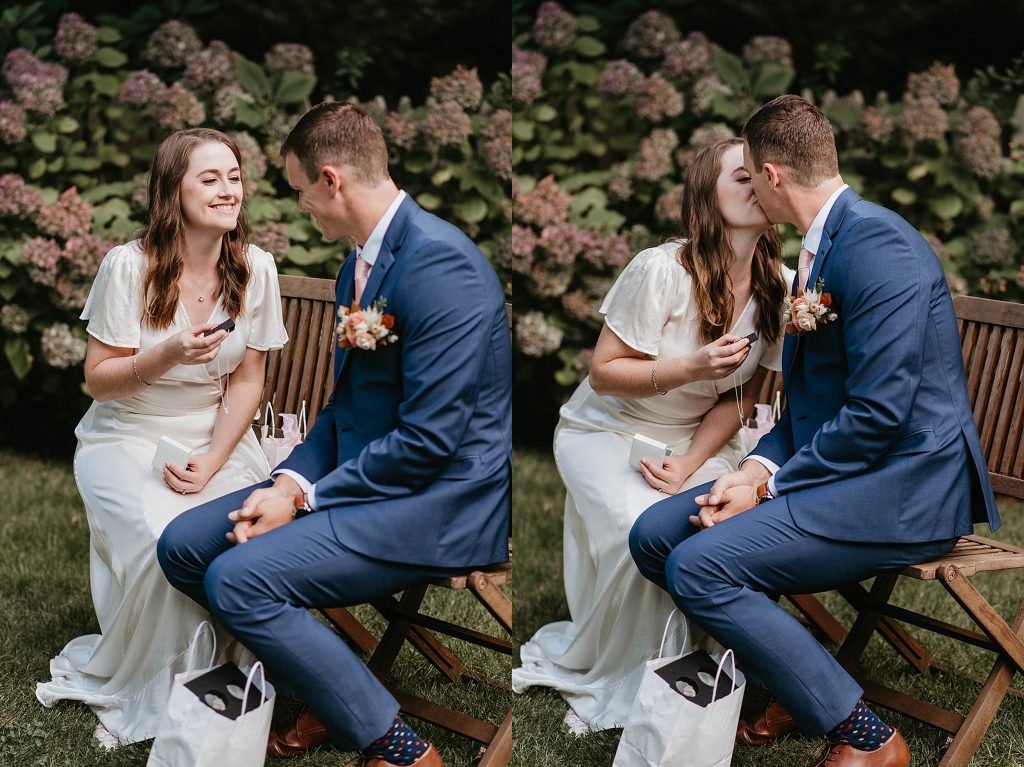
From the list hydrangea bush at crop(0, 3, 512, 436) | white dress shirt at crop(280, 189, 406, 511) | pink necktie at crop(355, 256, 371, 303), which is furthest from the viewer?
hydrangea bush at crop(0, 3, 512, 436)

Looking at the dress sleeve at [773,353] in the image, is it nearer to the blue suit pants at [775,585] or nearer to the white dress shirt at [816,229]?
the white dress shirt at [816,229]

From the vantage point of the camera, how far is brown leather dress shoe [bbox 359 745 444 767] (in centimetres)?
316

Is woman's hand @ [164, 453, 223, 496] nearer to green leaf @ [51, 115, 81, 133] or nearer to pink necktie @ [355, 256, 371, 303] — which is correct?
pink necktie @ [355, 256, 371, 303]

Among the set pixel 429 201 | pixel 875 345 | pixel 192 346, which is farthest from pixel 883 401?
pixel 429 201

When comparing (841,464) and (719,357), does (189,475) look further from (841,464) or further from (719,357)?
(841,464)

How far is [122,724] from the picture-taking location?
364cm

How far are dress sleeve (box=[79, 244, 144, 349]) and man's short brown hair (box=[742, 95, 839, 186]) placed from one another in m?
1.95

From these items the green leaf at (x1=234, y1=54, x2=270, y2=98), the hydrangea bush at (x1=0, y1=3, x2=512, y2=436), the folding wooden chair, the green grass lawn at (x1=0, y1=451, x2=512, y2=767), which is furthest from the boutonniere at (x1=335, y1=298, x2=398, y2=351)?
the green leaf at (x1=234, y1=54, x2=270, y2=98)

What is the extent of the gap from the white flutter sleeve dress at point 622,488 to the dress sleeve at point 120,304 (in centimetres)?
145

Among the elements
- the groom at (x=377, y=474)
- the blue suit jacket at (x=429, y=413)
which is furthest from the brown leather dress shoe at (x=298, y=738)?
the blue suit jacket at (x=429, y=413)

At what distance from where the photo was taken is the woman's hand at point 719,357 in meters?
3.36

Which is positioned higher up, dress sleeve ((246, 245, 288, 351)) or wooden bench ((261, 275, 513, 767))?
dress sleeve ((246, 245, 288, 351))

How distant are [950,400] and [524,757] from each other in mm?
1590

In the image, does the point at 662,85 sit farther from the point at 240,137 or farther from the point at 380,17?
the point at 240,137
